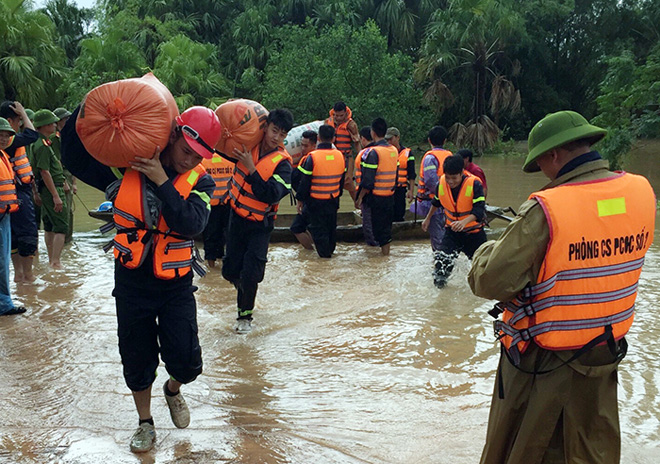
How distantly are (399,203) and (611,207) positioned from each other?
8742mm

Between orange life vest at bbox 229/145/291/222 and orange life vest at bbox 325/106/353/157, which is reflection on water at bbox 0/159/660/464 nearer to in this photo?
orange life vest at bbox 229/145/291/222

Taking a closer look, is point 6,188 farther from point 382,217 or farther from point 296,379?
point 382,217

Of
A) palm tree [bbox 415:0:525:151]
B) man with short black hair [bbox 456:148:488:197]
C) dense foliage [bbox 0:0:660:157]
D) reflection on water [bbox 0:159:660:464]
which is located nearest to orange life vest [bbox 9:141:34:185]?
reflection on water [bbox 0:159:660:464]

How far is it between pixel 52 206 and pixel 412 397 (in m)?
5.81

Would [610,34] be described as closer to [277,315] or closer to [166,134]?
[277,315]

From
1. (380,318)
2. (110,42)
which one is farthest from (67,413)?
(110,42)

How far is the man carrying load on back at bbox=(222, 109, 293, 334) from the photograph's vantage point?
6.13 metres

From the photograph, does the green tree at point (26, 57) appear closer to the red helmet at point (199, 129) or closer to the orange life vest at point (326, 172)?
the orange life vest at point (326, 172)

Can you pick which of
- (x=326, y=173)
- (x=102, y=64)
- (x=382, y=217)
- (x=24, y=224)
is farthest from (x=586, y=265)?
(x=102, y=64)

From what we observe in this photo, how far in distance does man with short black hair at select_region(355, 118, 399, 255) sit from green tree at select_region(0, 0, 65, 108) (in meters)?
16.2

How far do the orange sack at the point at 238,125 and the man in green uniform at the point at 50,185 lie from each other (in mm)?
3476

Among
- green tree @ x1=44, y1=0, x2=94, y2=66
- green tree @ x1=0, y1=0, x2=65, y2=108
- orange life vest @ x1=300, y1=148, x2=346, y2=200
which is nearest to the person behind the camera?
orange life vest @ x1=300, y1=148, x2=346, y2=200

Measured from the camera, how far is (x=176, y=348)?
13.3 ft

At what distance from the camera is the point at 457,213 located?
7.93 metres
